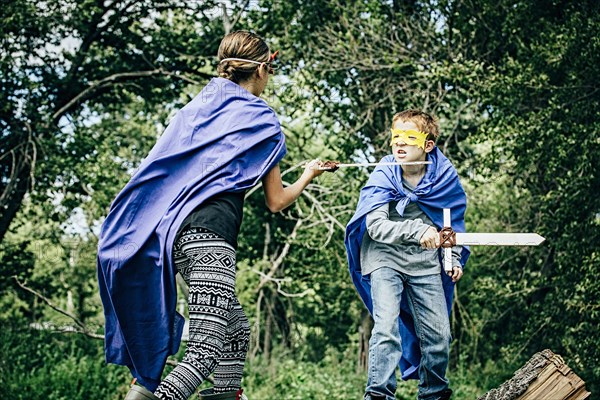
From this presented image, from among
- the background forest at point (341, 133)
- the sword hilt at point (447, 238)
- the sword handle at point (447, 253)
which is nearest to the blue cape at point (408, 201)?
the sword handle at point (447, 253)

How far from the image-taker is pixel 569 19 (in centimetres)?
941

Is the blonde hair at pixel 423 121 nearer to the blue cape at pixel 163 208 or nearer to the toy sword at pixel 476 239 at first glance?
the toy sword at pixel 476 239

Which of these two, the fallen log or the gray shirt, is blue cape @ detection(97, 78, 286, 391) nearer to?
the gray shirt

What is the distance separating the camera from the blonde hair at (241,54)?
3766 millimetres

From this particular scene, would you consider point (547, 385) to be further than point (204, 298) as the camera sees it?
Yes

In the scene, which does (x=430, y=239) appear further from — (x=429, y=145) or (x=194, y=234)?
(x=194, y=234)

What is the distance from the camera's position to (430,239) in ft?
13.7

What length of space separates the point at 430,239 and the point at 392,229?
0.25 metres

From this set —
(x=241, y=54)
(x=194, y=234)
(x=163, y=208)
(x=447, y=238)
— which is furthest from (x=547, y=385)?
(x=241, y=54)

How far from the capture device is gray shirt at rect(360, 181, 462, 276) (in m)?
4.34

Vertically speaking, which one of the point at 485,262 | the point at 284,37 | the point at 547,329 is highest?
the point at 284,37

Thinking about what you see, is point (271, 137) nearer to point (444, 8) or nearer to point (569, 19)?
point (569, 19)

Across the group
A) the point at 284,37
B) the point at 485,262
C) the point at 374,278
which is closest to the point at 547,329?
the point at 485,262

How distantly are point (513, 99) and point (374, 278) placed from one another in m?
5.96
